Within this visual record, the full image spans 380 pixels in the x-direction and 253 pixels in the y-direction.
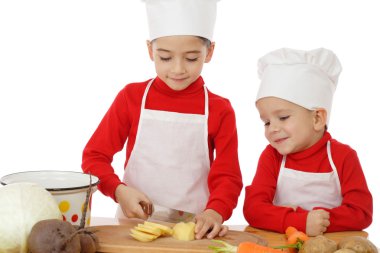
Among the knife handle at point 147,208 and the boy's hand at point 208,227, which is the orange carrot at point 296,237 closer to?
the boy's hand at point 208,227

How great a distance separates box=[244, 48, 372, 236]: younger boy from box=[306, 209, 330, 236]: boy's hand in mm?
49

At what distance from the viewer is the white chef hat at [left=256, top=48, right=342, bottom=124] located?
1902 millimetres

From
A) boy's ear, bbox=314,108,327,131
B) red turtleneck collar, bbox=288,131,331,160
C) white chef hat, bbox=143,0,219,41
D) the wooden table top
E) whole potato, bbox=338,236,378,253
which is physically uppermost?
white chef hat, bbox=143,0,219,41

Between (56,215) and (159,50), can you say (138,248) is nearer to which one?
(56,215)

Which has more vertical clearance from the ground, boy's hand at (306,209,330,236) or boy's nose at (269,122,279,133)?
boy's nose at (269,122,279,133)

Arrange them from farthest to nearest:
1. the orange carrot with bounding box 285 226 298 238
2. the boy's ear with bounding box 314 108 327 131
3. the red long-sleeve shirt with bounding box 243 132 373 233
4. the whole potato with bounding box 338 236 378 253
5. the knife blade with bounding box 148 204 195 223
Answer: the knife blade with bounding box 148 204 195 223
the boy's ear with bounding box 314 108 327 131
the red long-sleeve shirt with bounding box 243 132 373 233
the orange carrot with bounding box 285 226 298 238
the whole potato with bounding box 338 236 378 253

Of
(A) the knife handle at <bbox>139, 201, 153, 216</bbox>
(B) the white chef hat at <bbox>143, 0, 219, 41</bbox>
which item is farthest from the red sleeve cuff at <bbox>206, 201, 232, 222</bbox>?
(B) the white chef hat at <bbox>143, 0, 219, 41</bbox>

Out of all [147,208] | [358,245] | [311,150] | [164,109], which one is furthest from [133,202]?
[358,245]

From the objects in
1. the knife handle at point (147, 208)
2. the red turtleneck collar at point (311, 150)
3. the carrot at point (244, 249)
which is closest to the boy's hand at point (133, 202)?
the knife handle at point (147, 208)

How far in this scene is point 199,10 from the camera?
6.40 ft

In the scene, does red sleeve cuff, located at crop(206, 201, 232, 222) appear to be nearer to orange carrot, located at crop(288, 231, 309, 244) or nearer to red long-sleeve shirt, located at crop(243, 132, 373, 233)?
red long-sleeve shirt, located at crop(243, 132, 373, 233)

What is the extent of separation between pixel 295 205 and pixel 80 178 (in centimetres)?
70

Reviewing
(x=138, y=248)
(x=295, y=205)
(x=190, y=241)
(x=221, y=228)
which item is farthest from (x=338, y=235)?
(x=138, y=248)

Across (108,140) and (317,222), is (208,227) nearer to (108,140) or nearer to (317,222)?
(317,222)
